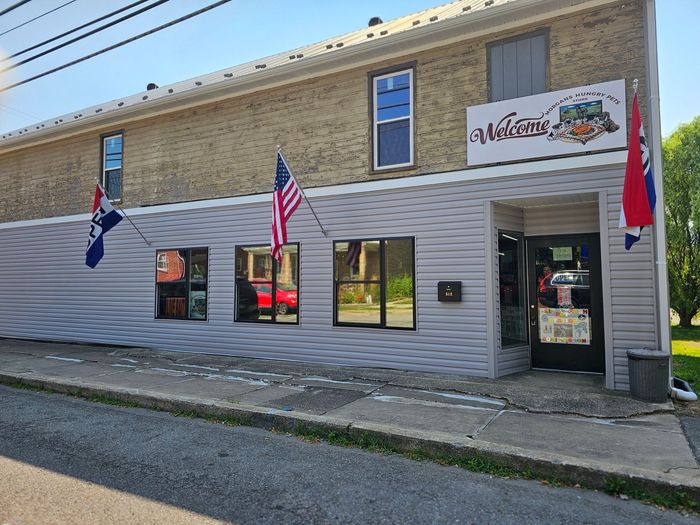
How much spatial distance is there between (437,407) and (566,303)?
3.63 meters

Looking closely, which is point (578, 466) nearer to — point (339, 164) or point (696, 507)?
point (696, 507)

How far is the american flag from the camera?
28.0 ft

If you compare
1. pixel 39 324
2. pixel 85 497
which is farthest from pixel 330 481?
pixel 39 324

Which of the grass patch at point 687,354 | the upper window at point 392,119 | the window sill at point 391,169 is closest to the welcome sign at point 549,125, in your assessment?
the window sill at point 391,169

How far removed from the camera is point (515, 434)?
5.18m

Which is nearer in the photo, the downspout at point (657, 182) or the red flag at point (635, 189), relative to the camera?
the red flag at point (635, 189)

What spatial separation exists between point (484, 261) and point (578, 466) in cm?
424

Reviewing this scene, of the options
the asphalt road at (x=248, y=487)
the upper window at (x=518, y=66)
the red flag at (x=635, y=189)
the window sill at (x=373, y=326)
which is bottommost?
the asphalt road at (x=248, y=487)

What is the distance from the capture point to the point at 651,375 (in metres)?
6.38

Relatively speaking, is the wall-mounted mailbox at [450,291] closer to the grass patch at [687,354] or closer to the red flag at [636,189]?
the red flag at [636,189]

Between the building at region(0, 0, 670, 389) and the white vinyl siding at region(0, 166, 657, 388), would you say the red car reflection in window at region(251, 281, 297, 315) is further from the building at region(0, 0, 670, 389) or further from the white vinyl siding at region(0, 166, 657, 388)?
the white vinyl siding at region(0, 166, 657, 388)

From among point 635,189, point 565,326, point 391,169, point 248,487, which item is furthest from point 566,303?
point 248,487

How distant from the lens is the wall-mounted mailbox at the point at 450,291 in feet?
26.8

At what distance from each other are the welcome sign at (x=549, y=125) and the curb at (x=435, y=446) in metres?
4.94
